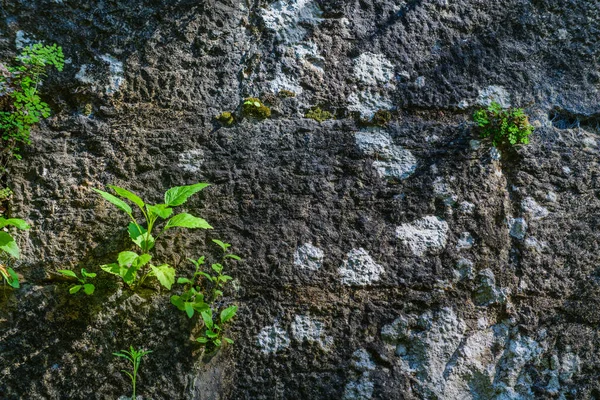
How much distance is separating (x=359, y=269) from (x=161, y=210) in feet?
2.34

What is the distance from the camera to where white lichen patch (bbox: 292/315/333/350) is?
1701 millimetres

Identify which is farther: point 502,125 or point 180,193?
point 502,125

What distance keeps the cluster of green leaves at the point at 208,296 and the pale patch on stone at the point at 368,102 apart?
72 centimetres

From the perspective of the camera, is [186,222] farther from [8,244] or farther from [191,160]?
[8,244]

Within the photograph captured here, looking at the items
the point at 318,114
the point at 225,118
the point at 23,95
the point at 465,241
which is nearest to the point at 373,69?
the point at 318,114

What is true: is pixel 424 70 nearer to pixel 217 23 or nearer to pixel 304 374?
pixel 217 23

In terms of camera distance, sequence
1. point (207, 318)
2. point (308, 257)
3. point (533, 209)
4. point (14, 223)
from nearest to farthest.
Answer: point (14, 223) → point (207, 318) → point (308, 257) → point (533, 209)

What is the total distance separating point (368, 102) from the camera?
192 cm

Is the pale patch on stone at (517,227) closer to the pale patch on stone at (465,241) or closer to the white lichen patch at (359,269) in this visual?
the pale patch on stone at (465,241)

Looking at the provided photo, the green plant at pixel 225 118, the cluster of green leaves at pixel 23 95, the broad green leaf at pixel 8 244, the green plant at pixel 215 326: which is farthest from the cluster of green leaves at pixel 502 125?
the broad green leaf at pixel 8 244

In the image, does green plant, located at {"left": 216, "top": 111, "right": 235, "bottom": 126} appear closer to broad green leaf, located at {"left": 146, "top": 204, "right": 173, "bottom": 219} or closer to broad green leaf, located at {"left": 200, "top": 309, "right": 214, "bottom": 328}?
broad green leaf, located at {"left": 146, "top": 204, "right": 173, "bottom": 219}

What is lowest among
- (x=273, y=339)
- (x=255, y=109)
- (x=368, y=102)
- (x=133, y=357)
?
(x=133, y=357)

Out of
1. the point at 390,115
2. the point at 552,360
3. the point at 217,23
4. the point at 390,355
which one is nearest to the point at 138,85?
the point at 217,23

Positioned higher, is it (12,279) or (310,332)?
(310,332)
